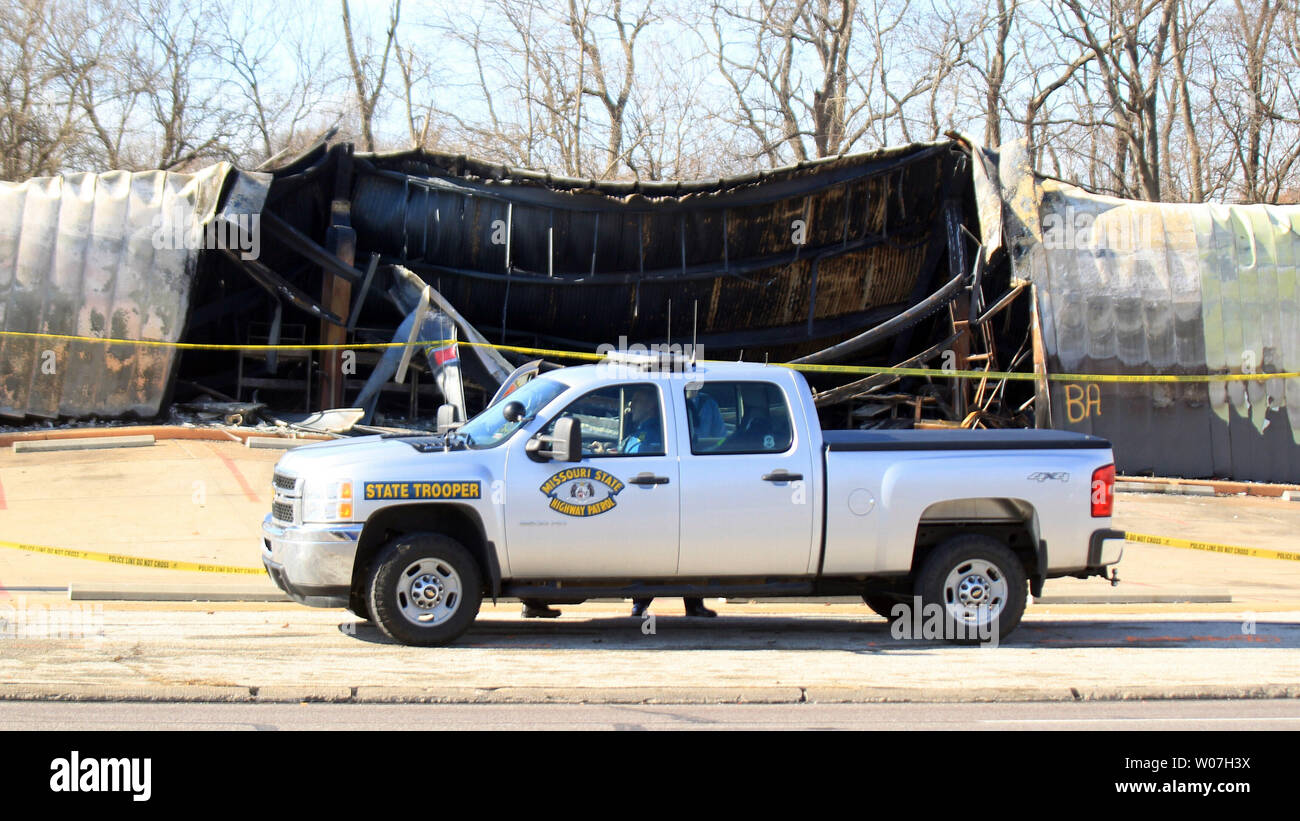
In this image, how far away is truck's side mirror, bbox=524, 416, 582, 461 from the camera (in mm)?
7258

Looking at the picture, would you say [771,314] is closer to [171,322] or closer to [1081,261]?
[1081,261]

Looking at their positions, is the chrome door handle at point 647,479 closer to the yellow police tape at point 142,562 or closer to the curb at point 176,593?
the curb at point 176,593

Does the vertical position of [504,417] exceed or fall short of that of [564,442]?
it exceeds it

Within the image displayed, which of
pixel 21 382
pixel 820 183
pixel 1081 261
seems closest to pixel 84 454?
pixel 21 382

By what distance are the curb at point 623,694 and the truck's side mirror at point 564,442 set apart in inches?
61.8

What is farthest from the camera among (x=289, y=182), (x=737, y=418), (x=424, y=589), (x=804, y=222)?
(x=804, y=222)

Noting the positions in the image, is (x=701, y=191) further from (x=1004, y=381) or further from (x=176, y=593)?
(x=176, y=593)

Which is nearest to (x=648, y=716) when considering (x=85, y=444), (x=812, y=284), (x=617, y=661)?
(x=617, y=661)

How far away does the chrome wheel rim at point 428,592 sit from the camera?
24.2ft

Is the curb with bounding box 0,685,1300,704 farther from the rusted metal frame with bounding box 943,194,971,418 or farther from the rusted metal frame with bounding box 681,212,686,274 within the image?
the rusted metal frame with bounding box 681,212,686,274

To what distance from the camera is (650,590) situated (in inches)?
300

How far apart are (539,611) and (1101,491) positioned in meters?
3.91

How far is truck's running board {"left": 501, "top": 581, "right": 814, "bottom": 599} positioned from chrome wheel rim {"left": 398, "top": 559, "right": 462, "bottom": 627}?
0.33 metres

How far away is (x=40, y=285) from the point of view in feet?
53.1
